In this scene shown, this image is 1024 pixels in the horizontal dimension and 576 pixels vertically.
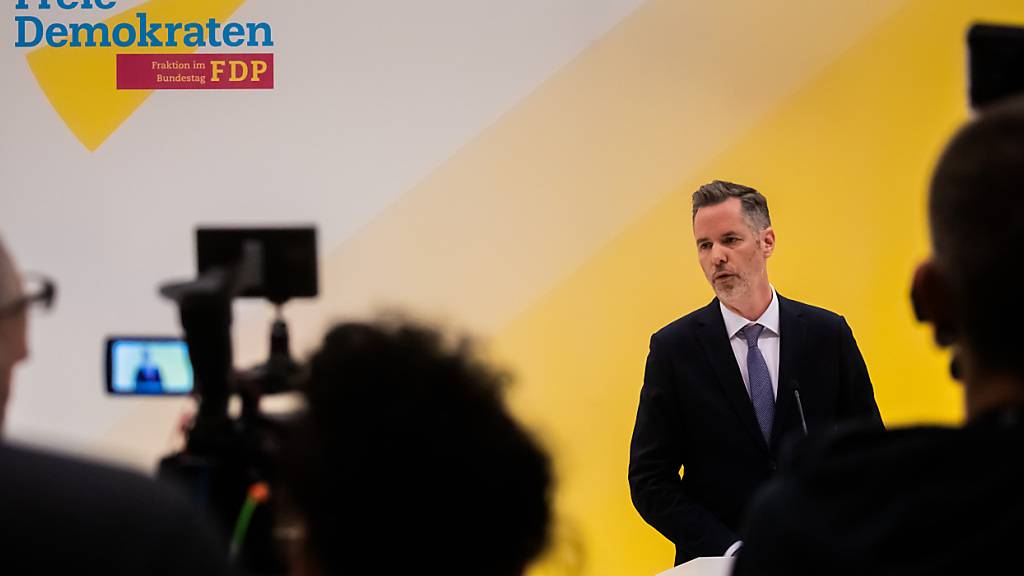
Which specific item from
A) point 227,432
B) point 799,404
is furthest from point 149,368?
point 799,404

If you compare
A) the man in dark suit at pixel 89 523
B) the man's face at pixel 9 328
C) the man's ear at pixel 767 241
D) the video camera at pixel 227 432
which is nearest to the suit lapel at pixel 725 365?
the man's ear at pixel 767 241

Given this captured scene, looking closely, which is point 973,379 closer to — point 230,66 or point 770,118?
point 770,118

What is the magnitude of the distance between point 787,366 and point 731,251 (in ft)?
1.21

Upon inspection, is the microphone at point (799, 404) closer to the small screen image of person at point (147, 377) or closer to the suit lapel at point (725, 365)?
the suit lapel at point (725, 365)

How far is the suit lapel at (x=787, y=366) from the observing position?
9.75ft

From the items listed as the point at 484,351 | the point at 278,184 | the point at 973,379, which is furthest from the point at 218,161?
the point at 973,379

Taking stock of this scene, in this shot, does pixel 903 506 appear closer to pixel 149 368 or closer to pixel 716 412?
pixel 149 368

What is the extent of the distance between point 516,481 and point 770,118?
3.32 metres

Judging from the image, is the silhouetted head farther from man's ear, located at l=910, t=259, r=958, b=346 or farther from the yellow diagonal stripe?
the yellow diagonal stripe

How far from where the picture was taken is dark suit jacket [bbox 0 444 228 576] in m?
0.85

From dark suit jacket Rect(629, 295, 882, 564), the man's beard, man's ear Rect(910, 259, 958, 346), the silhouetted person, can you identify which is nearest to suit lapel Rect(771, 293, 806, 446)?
dark suit jacket Rect(629, 295, 882, 564)

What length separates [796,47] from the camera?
162 inches

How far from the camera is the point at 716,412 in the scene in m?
3.01

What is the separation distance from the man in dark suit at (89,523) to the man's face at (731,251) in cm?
241
